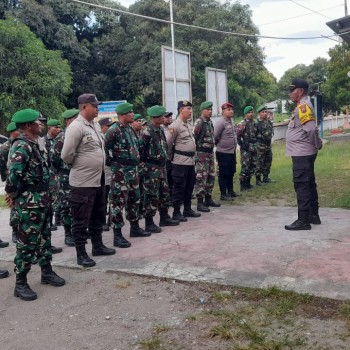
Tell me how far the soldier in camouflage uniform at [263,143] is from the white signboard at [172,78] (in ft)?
6.68

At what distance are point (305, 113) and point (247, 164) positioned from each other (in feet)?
12.7

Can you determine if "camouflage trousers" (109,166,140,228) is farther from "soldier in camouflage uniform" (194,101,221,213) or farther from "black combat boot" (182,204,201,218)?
"soldier in camouflage uniform" (194,101,221,213)

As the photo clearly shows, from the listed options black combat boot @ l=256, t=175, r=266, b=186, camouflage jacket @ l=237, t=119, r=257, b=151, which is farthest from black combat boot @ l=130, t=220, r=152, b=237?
black combat boot @ l=256, t=175, r=266, b=186

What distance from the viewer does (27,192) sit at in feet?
14.1

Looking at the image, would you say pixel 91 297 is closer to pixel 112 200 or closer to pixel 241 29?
pixel 112 200

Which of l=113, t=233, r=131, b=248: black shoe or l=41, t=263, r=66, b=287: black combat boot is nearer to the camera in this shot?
l=41, t=263, r=66, b=287: black combat boot

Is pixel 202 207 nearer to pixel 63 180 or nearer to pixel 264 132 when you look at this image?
pixel 63 180

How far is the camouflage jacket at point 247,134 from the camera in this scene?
9594 mm

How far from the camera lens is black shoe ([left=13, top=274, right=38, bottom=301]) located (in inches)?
169

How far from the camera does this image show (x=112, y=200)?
5676 millimetres

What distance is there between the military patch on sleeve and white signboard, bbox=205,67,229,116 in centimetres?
658

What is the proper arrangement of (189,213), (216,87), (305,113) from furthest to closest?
1. (216,87)
2. (189,213)
3. (305,113)

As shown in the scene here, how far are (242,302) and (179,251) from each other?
1.56m

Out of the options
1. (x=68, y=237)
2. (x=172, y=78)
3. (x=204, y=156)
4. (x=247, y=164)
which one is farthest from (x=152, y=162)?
(x=172, y=78)
